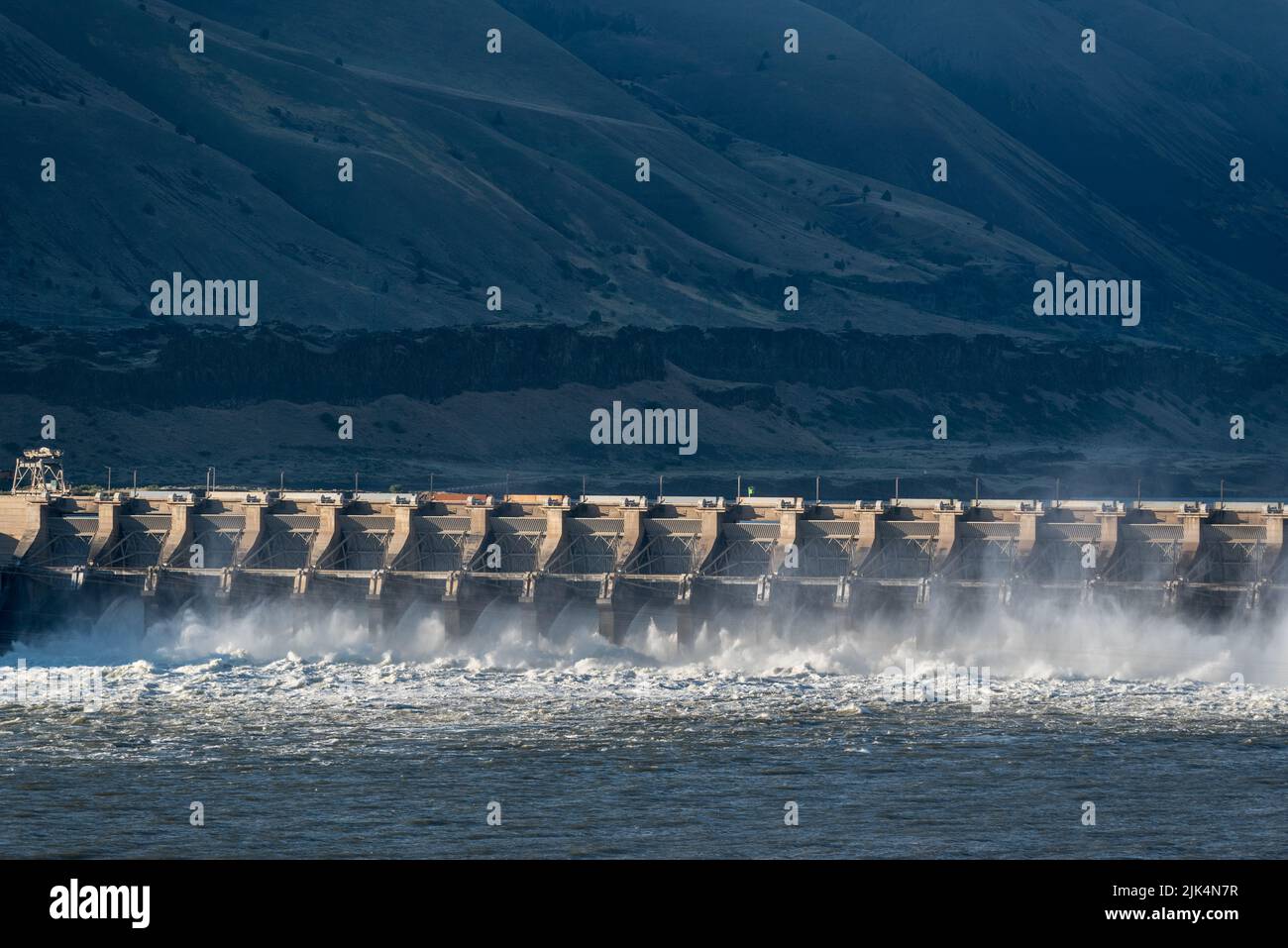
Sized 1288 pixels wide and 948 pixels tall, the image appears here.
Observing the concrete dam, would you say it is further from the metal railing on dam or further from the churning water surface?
the churning water surface

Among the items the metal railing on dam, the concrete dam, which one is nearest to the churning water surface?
the concrete dam

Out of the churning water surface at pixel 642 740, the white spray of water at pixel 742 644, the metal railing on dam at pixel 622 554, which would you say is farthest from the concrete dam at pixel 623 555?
the churning water surface at pixel 642 740

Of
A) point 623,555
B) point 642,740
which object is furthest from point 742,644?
point 642,740

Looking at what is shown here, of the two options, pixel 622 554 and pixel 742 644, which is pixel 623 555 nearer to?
pixel 622 554

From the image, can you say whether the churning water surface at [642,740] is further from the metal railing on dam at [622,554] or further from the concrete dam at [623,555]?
the metal railing on dam at [622,554]
